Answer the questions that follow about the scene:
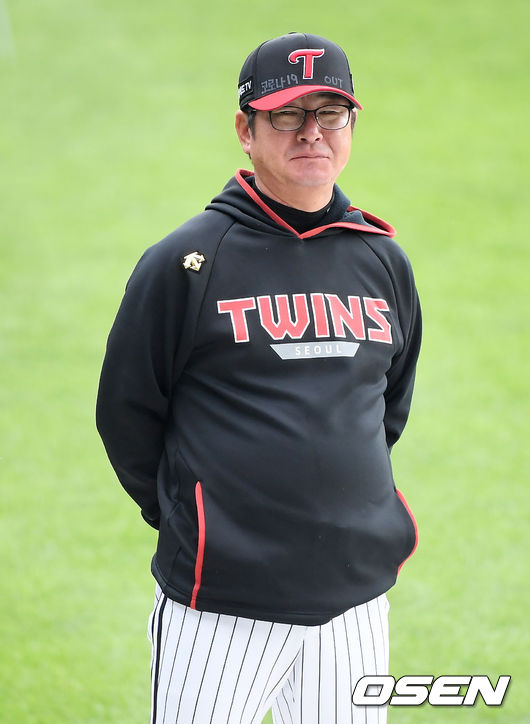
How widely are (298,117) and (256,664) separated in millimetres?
1009

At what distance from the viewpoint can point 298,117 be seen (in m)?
1.91

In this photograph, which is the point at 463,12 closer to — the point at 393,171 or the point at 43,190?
the point at 393,171

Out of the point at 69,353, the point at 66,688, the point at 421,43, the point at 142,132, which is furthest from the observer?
the point at 421,43

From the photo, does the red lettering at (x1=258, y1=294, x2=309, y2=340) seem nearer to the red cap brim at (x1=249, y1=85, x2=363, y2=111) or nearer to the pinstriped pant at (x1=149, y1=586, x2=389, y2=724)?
the red cap brim at (x1=249, y1=85, x2=363, y2=111)

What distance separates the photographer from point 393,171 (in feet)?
26.3

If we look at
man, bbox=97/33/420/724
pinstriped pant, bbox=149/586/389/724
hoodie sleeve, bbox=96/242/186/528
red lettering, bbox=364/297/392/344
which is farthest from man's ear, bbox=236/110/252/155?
pinstriped pant, bbox=149/586/389/724

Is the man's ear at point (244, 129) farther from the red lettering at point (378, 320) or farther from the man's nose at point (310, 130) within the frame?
the red lettering at point (378, 320)

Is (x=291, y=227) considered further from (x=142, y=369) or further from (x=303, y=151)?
(x=142, y=369)

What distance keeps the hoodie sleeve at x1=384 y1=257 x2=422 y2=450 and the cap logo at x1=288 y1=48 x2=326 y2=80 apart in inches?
18.0

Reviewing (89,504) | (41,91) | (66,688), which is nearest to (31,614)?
(66,688)

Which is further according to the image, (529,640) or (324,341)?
(529,640)

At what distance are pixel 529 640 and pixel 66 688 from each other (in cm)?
157

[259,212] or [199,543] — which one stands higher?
[259,212]

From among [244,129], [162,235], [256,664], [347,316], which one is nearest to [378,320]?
[347,316]
